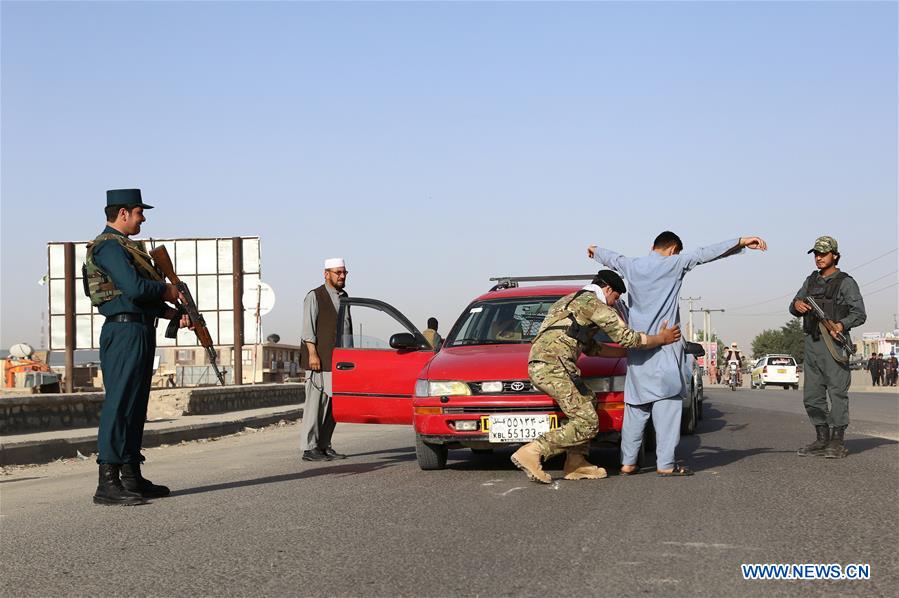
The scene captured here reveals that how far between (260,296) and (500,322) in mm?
20361

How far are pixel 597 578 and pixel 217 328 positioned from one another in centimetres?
2710

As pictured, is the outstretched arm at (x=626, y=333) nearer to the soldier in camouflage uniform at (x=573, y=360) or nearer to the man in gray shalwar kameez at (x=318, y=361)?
the soldier in camouflage uniform at (x=573, y=360)

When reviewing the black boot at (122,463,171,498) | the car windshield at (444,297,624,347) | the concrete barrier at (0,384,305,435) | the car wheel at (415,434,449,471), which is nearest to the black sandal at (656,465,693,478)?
the car windshield at (444,297,624,347)

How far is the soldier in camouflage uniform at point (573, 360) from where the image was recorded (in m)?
7.45

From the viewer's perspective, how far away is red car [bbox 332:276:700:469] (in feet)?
25.9

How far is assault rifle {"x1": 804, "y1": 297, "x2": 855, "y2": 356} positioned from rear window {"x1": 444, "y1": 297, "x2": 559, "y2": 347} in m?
2.44

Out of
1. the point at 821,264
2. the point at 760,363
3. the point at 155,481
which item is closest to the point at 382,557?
the point at 155,481

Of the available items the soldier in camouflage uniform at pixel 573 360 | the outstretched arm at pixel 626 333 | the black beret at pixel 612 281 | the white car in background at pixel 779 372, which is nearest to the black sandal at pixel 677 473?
the soldier in camouflage uniform at pixel 573 360

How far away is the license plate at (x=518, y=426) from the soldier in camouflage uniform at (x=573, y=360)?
187 millimetres

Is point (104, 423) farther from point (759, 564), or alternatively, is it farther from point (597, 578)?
point (759, 564)

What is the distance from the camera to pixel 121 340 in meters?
7.00

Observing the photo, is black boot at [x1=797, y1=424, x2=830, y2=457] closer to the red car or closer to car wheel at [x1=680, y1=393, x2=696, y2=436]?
the red car

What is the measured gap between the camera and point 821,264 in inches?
373

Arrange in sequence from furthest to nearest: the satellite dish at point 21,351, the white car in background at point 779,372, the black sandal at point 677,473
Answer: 1. the white car in background at point 779,372
2. the satellite dish at point 21,351
3. the black sandal at point 677,473
